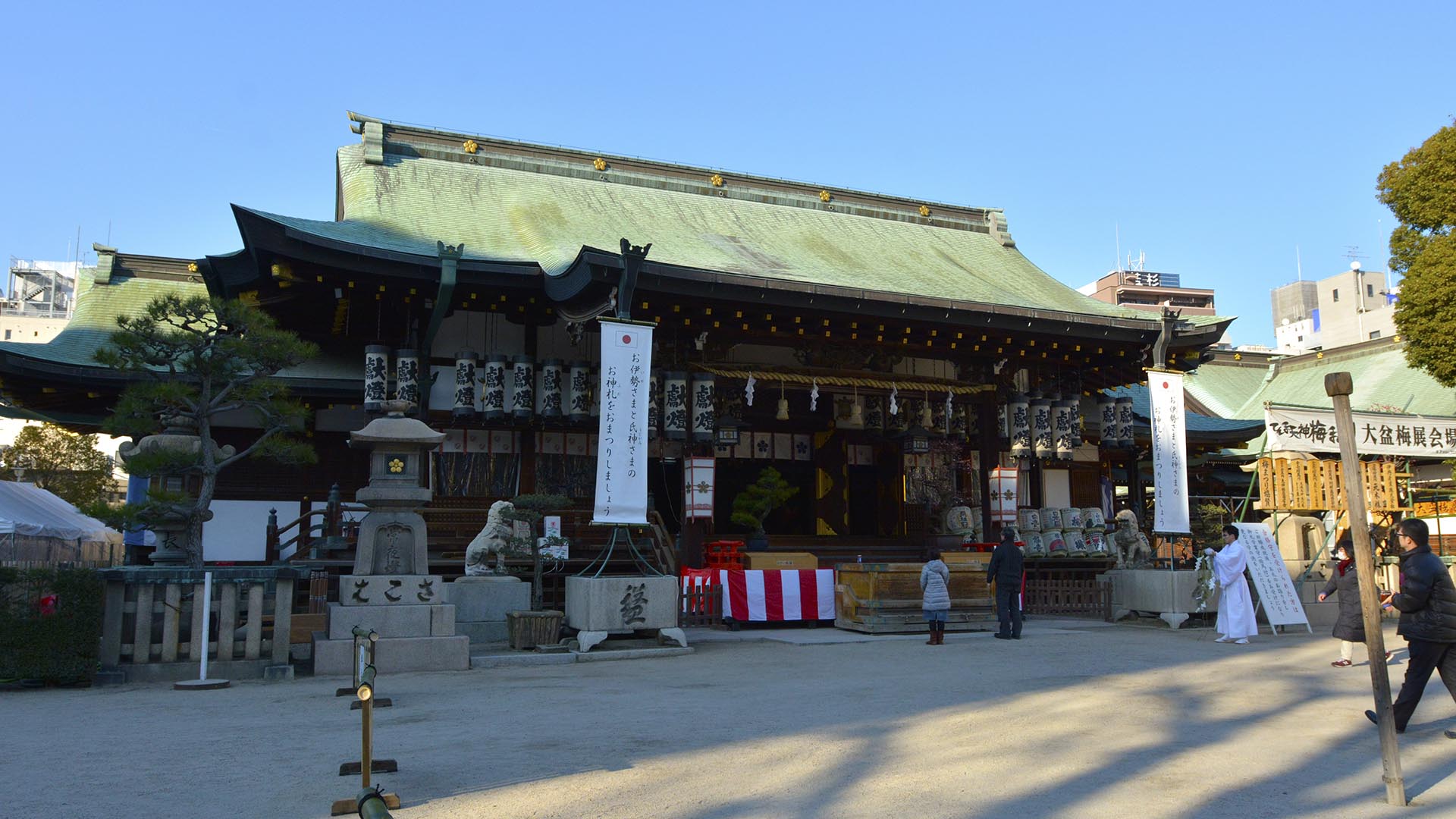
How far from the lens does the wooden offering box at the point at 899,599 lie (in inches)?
576

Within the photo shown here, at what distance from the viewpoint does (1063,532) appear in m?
21.0

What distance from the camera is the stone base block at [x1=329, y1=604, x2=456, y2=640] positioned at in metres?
10.9

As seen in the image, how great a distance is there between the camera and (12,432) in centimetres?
6612

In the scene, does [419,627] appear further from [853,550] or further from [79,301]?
[79,301]

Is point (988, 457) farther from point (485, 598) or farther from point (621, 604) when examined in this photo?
point (485, 598)

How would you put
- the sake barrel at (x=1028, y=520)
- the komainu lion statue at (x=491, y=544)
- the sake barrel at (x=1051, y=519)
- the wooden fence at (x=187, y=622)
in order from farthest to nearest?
1. the sake barrel at (x=1051, y=519)
2. the sake barrel at (x=1028, y=520)
3. the komainu lion statue at (x=491, y=544)
4. the wooden fence at (x=187, y=622)

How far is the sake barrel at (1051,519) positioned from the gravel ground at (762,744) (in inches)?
405

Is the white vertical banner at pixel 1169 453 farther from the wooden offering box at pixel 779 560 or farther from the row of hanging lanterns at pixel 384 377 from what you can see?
the row of hanging lanterns at pixel 384 377

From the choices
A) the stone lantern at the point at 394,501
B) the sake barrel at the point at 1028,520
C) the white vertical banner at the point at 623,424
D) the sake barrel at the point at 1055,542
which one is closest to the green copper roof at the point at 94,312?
the stone lantern at the point at 394,501

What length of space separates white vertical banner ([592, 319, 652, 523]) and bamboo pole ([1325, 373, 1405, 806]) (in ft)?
28.2

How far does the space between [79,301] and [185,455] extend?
11.3 metres

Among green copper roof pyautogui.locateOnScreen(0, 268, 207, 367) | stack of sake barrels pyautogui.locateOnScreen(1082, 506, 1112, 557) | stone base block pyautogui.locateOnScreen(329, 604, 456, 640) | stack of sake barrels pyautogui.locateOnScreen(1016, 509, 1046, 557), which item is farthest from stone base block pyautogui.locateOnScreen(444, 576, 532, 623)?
stack of sake barrels pyautogui.locateOnScreen(1082, 506, 1112, 557)

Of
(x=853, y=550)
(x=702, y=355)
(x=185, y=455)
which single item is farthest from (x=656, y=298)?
(x=185, y=455)

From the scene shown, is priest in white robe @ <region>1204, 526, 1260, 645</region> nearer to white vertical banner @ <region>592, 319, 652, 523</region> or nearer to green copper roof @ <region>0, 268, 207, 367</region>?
white vertical banner @ <region>592, 319, 652, 523</region>
